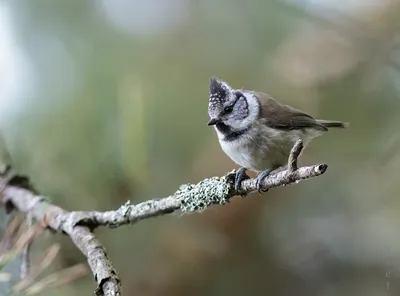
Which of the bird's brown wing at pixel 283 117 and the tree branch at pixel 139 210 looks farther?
the bird's brown wing at pixel 283 117

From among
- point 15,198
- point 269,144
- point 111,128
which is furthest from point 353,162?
point 15,198

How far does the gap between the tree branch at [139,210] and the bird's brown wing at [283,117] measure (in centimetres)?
12

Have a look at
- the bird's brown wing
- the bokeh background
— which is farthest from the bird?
the bokeh background

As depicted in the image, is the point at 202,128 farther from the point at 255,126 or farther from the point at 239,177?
the point at 239,177

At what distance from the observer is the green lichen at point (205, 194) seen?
35 centimetres

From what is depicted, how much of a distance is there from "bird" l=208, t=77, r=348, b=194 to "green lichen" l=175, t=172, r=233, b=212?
0.26 ft

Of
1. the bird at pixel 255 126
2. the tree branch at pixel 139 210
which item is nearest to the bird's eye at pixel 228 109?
the bird at pixel 255 126

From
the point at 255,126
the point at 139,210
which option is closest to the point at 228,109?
the point at 255,126

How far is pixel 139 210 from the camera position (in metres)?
0.38

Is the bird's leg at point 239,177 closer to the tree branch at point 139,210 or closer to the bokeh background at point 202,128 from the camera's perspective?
the tree branch at point 139,210

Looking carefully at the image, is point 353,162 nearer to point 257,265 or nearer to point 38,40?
point 257,265

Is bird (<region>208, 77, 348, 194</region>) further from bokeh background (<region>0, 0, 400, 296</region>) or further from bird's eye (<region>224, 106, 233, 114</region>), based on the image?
bokeh background (<region>0, 0, 400, 296</region>)

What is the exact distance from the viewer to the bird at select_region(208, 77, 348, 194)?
45cm

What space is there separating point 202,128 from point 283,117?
0.22m
